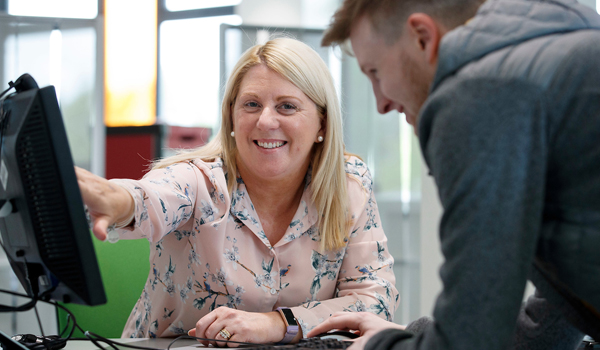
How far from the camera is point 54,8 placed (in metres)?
5.48

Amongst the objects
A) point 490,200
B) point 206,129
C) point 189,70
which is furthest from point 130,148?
point 490,200

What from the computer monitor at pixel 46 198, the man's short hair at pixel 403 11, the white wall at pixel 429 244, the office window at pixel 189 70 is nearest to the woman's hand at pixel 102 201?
the computer monitor at pixel 46 198

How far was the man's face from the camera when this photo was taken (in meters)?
0.74

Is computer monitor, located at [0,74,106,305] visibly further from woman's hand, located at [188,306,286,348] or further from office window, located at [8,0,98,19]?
office window, located at [8,0,98,19]

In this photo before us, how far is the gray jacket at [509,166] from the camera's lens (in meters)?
0.59

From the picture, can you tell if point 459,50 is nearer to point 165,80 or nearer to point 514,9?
point 514,9

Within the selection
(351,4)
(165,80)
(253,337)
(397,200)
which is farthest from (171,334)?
(165,80)

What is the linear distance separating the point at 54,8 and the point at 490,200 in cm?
592

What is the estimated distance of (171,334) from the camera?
1.33 m

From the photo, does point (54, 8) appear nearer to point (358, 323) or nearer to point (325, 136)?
point (325, 136)

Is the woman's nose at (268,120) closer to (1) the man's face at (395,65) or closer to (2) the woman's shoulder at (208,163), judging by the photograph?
(2) the woman's shoulder at (208,163)

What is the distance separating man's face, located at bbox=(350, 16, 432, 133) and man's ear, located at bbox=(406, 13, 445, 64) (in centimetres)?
1

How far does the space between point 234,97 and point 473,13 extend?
0.90m

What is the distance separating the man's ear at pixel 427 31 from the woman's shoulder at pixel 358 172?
34.4 inches
